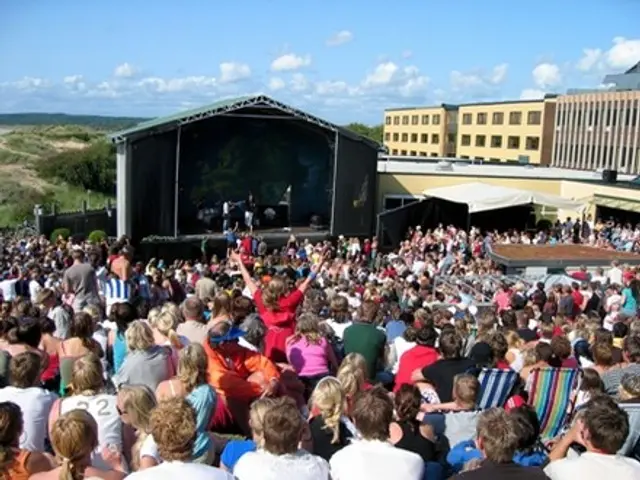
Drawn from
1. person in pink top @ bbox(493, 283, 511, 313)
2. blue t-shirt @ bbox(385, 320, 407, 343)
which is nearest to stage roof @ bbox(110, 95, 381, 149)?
person in pink top @ bbox(493, 283, 511, 313)

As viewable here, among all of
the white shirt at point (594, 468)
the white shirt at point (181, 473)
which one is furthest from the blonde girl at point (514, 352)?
the white shirt at point (181, 473)

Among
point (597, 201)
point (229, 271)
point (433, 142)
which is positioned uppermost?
point (433, 142)

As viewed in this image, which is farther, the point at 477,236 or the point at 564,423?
the point at 477,236

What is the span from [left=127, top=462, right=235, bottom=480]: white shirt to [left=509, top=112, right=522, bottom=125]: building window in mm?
49239

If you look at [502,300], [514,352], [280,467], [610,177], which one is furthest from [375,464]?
[610,177]

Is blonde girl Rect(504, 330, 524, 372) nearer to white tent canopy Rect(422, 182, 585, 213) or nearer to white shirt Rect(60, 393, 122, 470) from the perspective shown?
white shirt Rect(60, 393, 122, 470)

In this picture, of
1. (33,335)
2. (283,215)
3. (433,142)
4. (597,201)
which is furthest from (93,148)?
(33,335)

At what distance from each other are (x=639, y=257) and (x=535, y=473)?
15.8m

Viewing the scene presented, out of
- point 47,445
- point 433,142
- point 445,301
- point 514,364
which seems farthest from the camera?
point 433,142

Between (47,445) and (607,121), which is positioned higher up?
(607,121)

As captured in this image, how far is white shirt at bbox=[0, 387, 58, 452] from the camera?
12.6 ft

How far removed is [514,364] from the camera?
5.93 m

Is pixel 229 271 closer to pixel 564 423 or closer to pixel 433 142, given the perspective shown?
pixel 564 423

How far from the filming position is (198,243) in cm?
2220
